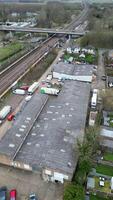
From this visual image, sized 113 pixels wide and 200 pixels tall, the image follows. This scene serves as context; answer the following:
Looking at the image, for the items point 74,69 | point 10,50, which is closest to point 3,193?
point 74,69

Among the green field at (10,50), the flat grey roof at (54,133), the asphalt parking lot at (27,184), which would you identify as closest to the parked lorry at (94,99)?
the flat grey roof at (54,133)

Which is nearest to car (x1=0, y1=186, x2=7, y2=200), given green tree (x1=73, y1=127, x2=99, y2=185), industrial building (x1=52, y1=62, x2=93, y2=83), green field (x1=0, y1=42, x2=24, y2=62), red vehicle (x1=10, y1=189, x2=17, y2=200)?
red vehicle (x1=10, y1=189, x2=17, y2=200)

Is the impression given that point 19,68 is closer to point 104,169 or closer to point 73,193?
point 104,169

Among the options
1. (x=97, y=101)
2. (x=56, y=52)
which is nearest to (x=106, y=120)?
(x=97, y=101)

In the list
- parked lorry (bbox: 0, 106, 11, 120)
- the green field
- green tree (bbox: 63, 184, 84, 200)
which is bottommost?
green tree (bbox: 63, 184, 84, 200)

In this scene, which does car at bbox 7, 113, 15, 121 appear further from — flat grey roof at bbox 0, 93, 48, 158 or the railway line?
the railway line
